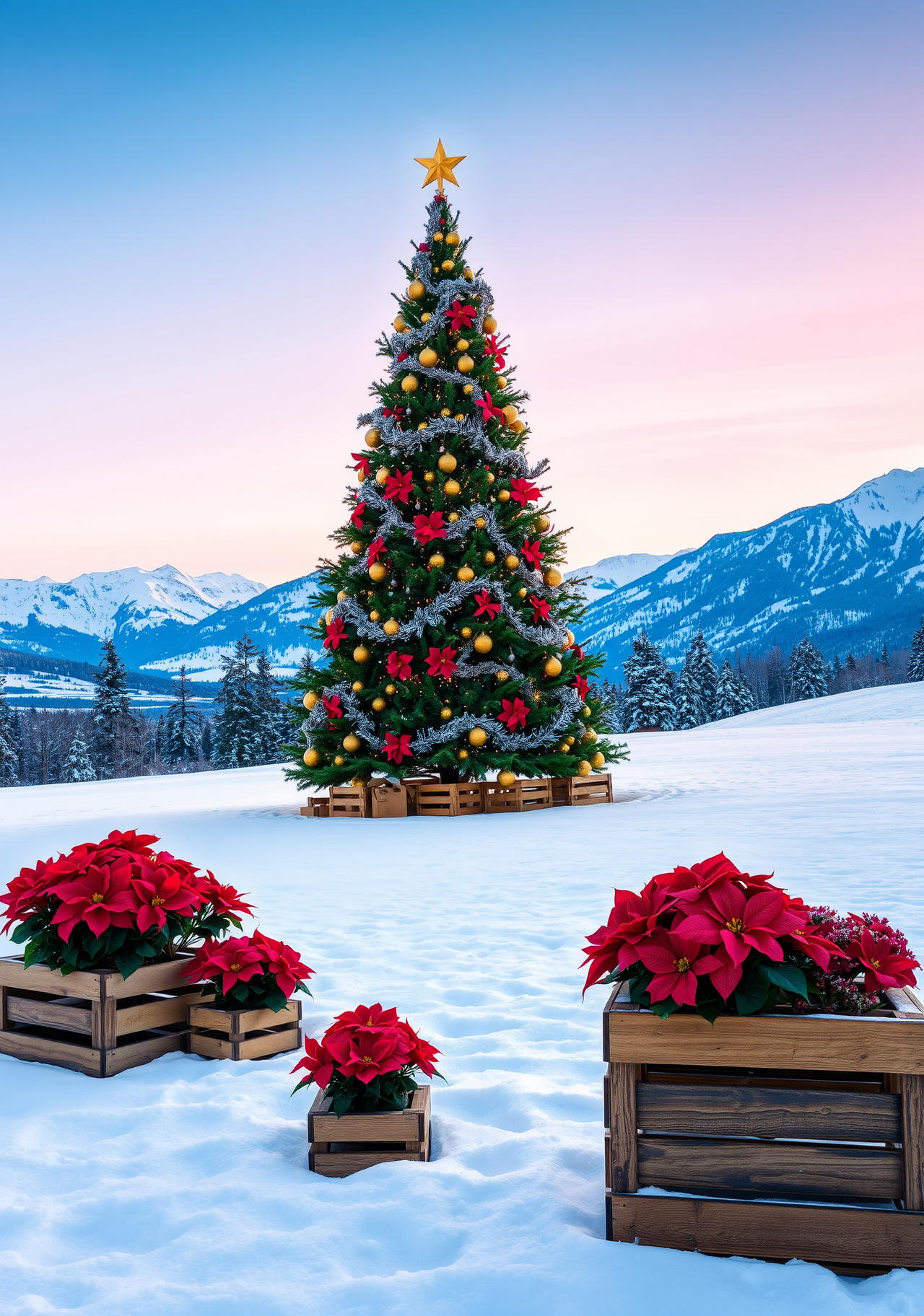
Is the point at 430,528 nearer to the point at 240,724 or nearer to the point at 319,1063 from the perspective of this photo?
the point at 319,1063

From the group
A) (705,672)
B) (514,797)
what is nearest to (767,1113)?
(514,797)

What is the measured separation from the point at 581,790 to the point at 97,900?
9.75 metres

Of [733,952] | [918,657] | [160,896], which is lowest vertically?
[160,896]

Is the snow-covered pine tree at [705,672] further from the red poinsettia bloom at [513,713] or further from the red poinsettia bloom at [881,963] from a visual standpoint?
the red poinsettia bloom at [881,963]

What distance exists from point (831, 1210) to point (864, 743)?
21752mm

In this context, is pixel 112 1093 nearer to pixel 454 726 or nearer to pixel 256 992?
pixel 256 992

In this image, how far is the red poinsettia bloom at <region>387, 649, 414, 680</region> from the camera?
11578 millimetres

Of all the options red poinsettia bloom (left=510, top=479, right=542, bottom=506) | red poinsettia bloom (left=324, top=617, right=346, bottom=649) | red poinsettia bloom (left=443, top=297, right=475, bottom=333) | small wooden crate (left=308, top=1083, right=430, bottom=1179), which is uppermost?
red poinsettia bloom (left=443, top=297, right=475, bottom=333)

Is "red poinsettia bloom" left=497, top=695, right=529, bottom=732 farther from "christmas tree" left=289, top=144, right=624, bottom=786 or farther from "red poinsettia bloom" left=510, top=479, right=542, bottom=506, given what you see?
"red poinsettia bloom" left=510, top=479, right=542, bottom=506

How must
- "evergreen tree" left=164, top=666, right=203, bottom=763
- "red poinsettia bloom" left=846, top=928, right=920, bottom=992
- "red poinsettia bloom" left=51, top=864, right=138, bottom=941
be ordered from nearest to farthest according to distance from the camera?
1. "red poinsettia bloom" left=846, top=928, right=920, bottom=992
2. "red poinsettia bloom" left=51, top=864, right=138, bottom=941
3. "evergreen tree" left=164, top=666, right=203, bottom=763

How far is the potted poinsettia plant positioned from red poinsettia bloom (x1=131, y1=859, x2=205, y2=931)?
188 cm

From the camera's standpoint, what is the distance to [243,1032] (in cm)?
372

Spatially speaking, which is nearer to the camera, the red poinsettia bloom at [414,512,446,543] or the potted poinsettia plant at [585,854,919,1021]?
the potted poinsettia plant at [585,854,919,1021]

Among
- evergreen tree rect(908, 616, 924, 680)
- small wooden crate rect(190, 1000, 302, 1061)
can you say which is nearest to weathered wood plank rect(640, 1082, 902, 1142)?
small wooden crate rect(190, 1000, 302, 1061)
